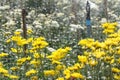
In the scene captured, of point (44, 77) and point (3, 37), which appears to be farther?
point (3, 37)

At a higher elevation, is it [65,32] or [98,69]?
[98,69]

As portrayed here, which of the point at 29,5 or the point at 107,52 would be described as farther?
the point at 29,5

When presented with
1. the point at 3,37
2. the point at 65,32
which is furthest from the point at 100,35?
the point at 3,37

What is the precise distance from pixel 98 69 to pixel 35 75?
2.74ft

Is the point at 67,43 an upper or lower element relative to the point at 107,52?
lower

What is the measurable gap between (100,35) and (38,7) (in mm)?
Answer: 3959

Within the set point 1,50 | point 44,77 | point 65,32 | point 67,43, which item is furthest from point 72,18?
point 44,77

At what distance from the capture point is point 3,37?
10133mm

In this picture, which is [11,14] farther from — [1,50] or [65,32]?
[1,50]

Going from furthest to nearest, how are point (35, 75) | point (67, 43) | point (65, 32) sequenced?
point (65, 32), point (67, 43), point (35, 75)

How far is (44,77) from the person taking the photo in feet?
20.8

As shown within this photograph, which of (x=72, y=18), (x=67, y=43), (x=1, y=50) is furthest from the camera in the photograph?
(x=72, y=18)

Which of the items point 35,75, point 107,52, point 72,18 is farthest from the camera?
point 72,18

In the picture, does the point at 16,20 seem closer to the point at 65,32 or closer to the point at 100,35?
the point at 65,32
